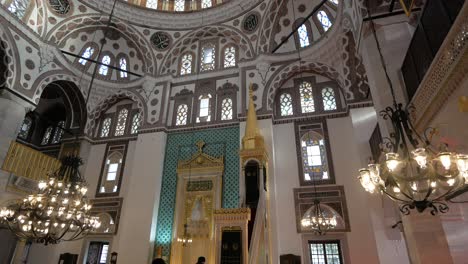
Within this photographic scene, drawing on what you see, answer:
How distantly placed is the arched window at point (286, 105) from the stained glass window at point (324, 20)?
9.23 ft

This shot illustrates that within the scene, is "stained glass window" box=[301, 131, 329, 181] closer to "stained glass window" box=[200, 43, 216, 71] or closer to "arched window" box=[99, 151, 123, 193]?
"stained glass window" box=[200, 43, 216, 71]

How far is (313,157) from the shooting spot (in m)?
9.91

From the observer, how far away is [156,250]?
959 cm

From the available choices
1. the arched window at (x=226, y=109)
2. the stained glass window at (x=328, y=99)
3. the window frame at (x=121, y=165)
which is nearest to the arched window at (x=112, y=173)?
the window frame at (x=121, y=165)

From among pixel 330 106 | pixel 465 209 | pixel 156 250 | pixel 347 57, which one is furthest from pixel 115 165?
pixel 465 209

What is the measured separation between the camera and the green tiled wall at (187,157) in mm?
9844

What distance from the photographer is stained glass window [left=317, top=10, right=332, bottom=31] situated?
10.4 m

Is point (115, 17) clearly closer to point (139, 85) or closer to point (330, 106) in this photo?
point (139, 85)

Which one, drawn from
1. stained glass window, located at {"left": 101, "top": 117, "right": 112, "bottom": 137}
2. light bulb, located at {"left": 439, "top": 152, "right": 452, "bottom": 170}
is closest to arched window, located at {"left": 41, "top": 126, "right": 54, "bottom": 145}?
stained glass window, located at {"left": 101, "top": 117, "right": 112, "bottom": 137}

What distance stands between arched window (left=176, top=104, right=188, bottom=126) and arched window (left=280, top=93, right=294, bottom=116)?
3.96 m

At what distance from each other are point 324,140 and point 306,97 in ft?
6.23

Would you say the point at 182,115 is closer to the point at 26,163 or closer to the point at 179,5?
the point at 179,5

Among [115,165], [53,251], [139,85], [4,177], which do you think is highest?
[139,85]

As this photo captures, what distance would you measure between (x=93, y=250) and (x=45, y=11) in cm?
920
